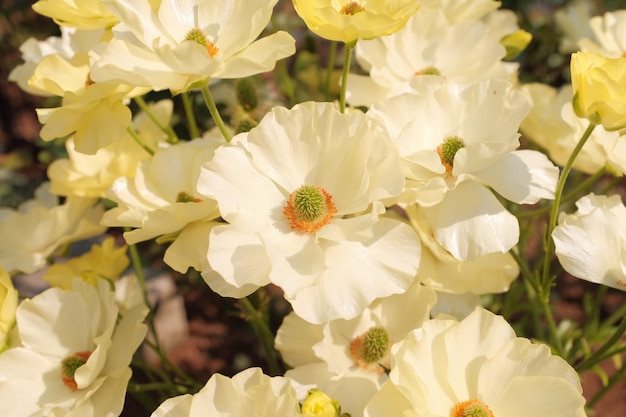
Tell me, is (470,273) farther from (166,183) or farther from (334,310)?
(166,183)

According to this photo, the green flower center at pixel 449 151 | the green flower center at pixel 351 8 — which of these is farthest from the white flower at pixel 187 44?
the green flower center at pixel 449 151

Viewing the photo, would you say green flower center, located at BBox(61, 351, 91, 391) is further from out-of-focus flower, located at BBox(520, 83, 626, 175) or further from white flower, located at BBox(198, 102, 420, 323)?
out-of-focus flower, located at BBox(520, 83, 626, 175)

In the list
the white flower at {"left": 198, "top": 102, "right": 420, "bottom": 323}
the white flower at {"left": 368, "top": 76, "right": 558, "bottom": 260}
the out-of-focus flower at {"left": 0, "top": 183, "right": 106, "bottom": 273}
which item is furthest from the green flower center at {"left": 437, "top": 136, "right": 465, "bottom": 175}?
the out-of-focus flower at {"left": 0, "top": 183, "right": 106, "bottom": 273}

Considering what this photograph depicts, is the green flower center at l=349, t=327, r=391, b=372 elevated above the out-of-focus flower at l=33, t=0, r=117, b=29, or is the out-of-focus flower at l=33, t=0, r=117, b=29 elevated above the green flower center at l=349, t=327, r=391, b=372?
the out-of-focus flower at l=33, t=0, r=117, b=29

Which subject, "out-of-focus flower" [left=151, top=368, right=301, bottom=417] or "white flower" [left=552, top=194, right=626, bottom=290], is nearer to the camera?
"out-of-focus flower" [left=151, top=368, right=301, bottom=417]

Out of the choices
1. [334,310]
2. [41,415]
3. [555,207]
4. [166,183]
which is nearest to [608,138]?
[555,207]

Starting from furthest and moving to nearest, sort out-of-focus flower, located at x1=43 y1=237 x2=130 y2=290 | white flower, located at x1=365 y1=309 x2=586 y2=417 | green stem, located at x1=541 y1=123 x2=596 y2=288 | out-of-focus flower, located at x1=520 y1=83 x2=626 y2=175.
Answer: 1. out-of-focus flower, located at x1=43 y1=237 x2=130 y2=290
2. out-of-focus flower, located at x1=520 y1=83 x2=626 y2=175
3. green stem, located at x1=541 y1=123 x2=596 y2=288
4. white flower, located at x1=365 y1=309 x2=586 y2=417

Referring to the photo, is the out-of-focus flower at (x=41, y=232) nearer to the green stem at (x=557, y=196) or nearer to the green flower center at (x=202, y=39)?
the green flower center at (x=202, y=39)

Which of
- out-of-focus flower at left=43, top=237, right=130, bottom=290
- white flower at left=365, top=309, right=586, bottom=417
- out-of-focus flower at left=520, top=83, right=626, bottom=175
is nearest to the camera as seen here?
white flower at left=365, top=309, right=586, bottom=417
